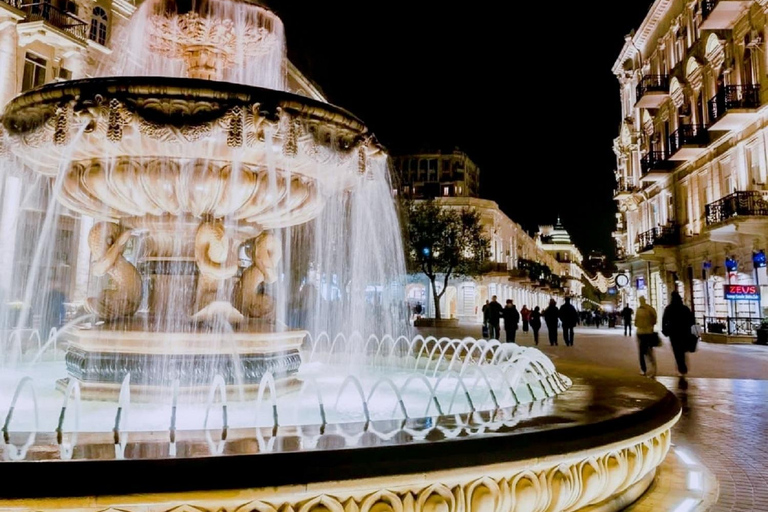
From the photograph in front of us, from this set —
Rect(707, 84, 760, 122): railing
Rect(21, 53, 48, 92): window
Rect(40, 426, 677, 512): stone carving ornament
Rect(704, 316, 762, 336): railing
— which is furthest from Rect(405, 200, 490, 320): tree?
Rect(40, 426, 677, 512): stone carving ornament

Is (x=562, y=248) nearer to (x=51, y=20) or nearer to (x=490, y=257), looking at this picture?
(x=490, y=257)

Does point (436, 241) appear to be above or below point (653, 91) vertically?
below

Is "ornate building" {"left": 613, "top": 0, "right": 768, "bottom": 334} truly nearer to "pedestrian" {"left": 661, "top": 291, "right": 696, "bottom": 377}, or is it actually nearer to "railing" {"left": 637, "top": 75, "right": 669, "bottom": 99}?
"railing" {"left": 637, "top": 75, "right": 669, "bottom": 99}

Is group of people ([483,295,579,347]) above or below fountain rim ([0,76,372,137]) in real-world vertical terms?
below

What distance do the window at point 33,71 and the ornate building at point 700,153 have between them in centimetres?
3038

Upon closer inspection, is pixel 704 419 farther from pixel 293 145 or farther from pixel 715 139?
pixel 715 139

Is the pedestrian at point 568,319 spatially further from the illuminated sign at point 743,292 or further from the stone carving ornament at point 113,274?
the stone carving ornament at point 113,274

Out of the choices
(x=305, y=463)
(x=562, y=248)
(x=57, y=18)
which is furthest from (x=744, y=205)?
(x=562, y=248)

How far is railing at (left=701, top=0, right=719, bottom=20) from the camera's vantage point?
83.6 feet

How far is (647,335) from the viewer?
11828mm

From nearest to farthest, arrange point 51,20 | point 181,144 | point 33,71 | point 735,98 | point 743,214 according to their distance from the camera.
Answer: point 181,144 → point 743,214 → point 735,98 → point 51,20 → point 33,71

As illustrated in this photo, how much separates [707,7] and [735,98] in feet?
16.2

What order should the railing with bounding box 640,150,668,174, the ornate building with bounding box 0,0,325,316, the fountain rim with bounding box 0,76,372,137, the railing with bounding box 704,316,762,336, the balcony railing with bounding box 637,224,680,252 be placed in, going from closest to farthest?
the fountain rim with bounding box 0,76,372,137
the railing with bounding box 704,316,762,336
the ornate building with bounding box 0,0,325,316
the balcony railing with bounding box 637,224,680,252
the railing with bounding box 640,150,668,174

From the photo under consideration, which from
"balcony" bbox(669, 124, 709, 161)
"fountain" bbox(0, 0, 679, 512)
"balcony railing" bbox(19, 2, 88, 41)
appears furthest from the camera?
"balcony" bbox(669, 124, 709, 161)
